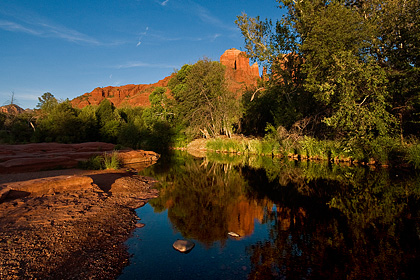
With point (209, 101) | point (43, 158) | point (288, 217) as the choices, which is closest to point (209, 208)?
point (288, 217)

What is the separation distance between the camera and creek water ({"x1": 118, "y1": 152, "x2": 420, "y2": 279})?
396 cm

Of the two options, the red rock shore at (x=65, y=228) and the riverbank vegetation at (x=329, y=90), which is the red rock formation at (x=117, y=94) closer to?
the riverbank vegetation at (x=329, y=90)

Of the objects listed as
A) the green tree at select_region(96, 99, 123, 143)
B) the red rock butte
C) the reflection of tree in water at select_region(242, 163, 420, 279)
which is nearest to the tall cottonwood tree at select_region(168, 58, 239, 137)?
the green tree at select_region(96, 99, 123, 143)

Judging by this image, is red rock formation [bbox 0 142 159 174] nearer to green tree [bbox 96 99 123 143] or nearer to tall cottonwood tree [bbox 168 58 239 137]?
tall cottonwood tree [bbox 168 58 239 137]

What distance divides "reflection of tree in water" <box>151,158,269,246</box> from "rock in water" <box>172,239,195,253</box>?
0.36m

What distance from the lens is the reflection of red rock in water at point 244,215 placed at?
583 cm

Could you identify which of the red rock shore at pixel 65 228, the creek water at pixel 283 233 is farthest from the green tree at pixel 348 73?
the red rock shore at pixel 65 228

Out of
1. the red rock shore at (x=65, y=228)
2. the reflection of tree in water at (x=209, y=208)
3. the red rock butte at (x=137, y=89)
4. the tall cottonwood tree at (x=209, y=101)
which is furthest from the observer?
the red rock butte at (x=137, y=89)

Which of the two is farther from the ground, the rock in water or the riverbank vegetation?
A: the riverbank vegetation

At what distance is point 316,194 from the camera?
29.6 feet

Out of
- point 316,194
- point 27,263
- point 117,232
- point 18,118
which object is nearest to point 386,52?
point 316,194

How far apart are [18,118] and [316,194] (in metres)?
52.0

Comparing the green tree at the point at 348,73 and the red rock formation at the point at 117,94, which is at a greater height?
the red rock formation at the point at 117,94

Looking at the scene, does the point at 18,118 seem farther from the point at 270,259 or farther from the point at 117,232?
the point at 270,259
